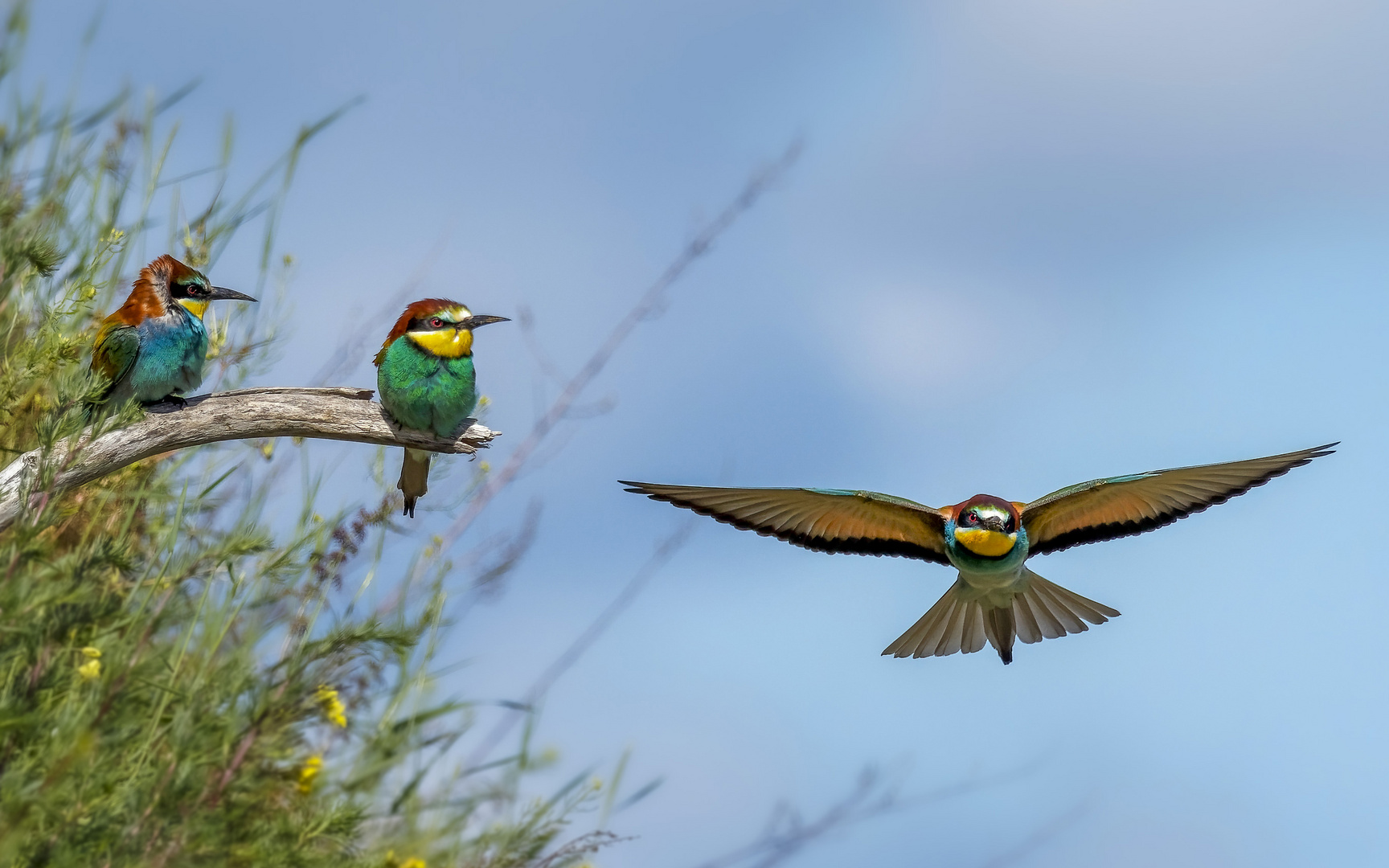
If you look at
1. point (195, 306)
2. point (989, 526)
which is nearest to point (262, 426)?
point (195, 306)

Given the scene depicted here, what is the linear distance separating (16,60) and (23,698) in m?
2.57

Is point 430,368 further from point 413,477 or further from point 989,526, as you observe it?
point 989,526

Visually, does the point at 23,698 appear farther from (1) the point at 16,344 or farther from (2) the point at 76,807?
(1) the point at 16,344

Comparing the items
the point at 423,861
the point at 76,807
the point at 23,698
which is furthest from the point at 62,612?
the point at 423,861

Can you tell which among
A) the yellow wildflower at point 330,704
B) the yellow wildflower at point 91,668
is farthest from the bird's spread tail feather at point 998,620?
the yellow wildflower at point 91,668

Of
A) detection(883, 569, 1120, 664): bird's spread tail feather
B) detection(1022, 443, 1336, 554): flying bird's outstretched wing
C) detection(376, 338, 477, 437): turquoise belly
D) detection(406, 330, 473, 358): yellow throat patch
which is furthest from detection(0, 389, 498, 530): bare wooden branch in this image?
detection(1022, 443, 1336, 554): flying bird's outstretched wing

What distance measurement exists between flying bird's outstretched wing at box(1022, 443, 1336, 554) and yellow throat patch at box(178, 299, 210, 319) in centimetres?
289

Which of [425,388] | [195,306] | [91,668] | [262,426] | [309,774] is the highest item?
[195,306]

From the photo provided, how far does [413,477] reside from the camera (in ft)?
14.5

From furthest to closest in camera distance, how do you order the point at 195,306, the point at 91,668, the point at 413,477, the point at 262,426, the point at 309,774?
the point at 413,477 → the point at 195,306 → the point at 262,426 → the point at 309,774 → the point at 91,668

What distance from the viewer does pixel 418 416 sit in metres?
4.08

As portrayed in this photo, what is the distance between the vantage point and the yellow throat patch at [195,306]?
4.12 metres

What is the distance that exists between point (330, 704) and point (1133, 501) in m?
2.96

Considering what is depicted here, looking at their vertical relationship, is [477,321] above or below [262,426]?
above
